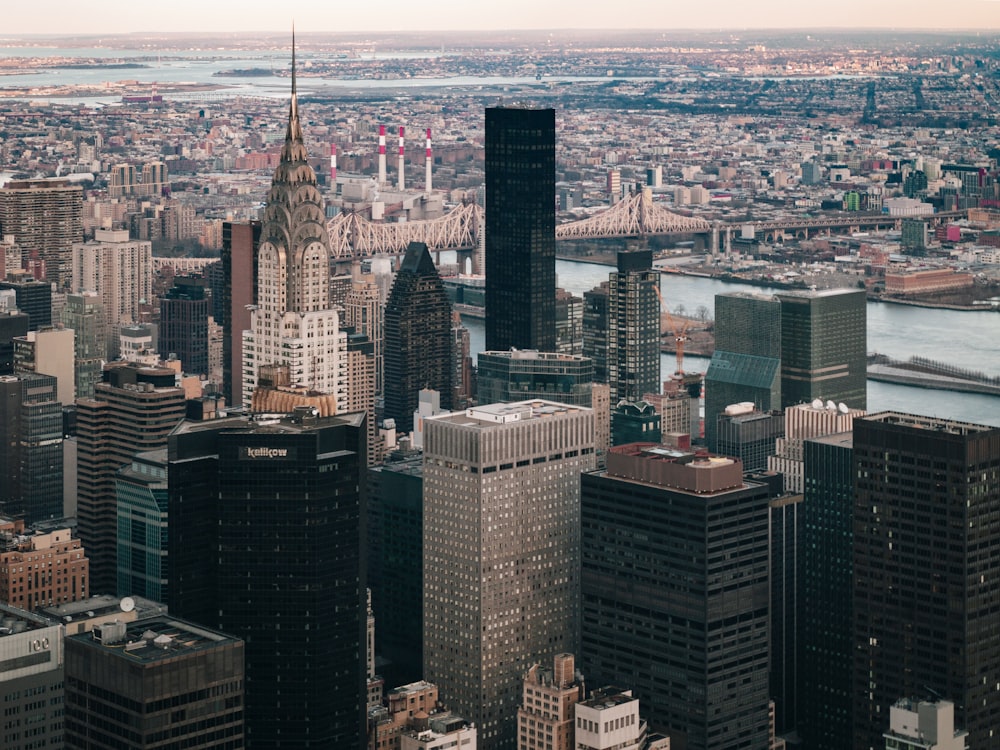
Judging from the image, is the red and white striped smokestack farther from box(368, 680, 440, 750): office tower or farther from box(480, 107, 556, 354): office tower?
box(368, 680, 440, 750): office tower

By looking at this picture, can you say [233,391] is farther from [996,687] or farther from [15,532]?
[996,687]

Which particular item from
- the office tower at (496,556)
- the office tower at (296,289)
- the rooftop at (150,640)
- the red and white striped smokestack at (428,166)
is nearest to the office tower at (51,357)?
the office tower at (296,289)

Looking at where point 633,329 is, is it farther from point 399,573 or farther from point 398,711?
point 398,711

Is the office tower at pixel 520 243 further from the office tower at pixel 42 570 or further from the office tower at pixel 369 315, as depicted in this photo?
the office tower at pixel 42 570

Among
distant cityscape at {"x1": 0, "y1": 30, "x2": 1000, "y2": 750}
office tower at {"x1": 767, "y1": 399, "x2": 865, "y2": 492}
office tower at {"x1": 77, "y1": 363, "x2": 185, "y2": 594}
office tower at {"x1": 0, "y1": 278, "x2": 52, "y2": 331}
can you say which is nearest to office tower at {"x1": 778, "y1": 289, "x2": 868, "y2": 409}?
distant cityscape at {"x1": 0, "y1": 30, "x2": 1000, "y2": 750}

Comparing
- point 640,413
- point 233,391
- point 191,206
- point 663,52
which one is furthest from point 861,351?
point 663,52
